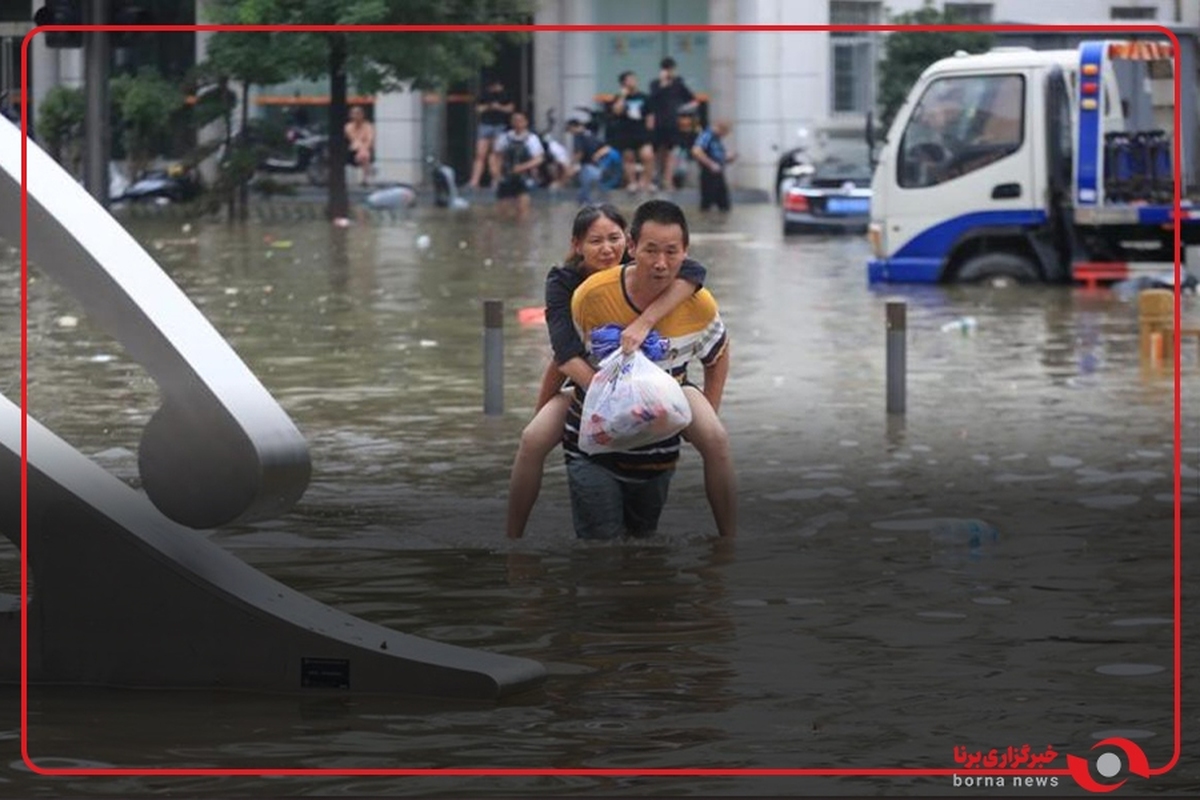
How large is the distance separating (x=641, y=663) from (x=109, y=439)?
6.46m

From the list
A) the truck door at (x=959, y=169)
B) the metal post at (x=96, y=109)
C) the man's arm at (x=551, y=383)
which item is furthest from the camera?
the truck door at (x=959, y=169)

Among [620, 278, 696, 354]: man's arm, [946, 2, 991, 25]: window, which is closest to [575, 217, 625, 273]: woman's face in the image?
[620, 278, 696, 354]: man's arm

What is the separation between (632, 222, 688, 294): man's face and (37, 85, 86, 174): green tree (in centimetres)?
3271

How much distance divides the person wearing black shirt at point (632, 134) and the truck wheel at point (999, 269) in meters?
19.3

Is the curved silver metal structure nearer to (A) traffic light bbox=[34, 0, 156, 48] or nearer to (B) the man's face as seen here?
(B) the man's face

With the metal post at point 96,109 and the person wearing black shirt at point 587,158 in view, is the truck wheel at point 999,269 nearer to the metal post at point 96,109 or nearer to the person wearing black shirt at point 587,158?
the metal post at point 96,109

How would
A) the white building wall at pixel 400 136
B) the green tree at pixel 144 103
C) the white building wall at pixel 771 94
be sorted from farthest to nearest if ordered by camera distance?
the white building wall at pixel 400 136 < the white building wall at pixel 771 94 < the green tree at pixel 144 103

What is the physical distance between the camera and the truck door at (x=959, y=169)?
27.3 metres

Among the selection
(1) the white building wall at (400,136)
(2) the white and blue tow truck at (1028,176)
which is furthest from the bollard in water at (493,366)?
(1) the white building wall at (400,136)

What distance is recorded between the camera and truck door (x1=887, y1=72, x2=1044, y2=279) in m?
27.3

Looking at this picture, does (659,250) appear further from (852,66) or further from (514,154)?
(852,66)

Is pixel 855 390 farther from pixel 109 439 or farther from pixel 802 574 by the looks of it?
pixel 802 574

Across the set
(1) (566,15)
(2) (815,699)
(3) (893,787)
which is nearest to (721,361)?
(2) (815,699)

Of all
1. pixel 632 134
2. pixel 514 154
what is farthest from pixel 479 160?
pixel 632 134
